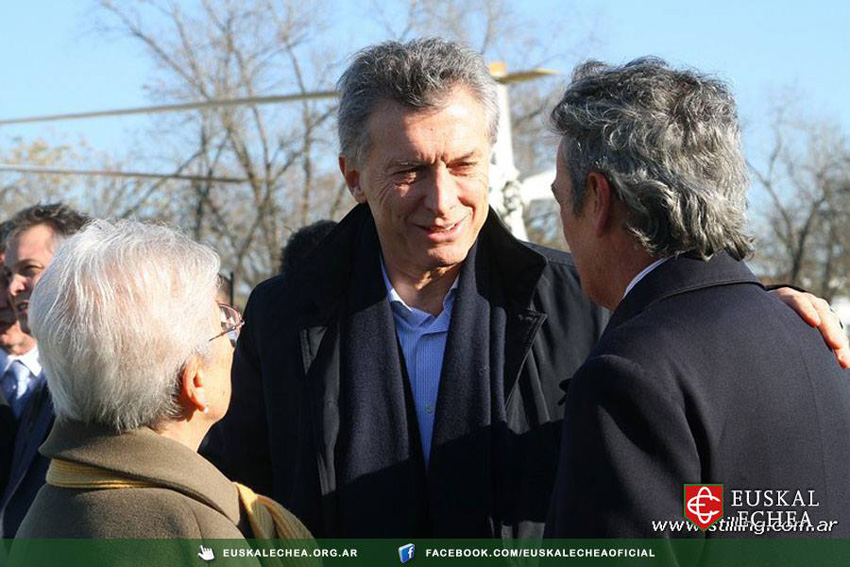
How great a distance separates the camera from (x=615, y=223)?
6.68 feet

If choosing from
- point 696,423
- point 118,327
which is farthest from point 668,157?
point 118,327

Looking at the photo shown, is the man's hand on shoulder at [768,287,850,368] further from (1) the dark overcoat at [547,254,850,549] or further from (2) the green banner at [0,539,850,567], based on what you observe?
(2) the green banner at [0,539,850,567]

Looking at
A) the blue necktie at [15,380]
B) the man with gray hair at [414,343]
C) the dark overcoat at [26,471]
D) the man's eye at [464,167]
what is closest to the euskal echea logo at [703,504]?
the man with gray hair at [414,343]

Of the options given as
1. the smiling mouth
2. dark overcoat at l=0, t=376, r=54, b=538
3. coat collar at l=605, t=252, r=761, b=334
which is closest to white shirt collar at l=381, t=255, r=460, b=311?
the smiling mouth

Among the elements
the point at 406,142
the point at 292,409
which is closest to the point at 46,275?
the point at 292,409

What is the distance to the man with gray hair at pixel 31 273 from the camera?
11.7 ft

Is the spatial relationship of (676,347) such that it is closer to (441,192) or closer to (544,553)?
(544,553)

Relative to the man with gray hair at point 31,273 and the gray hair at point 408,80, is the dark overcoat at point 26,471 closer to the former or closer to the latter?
the man with gray hair at point 31,273

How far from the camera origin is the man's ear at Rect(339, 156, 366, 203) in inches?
116

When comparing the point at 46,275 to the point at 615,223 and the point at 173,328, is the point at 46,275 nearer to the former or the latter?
the point at 173,328

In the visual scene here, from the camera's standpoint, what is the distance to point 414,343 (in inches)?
108

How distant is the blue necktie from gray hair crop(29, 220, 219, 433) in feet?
7.81

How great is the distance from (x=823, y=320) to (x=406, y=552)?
1.07 meters

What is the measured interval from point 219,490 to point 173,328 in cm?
32
